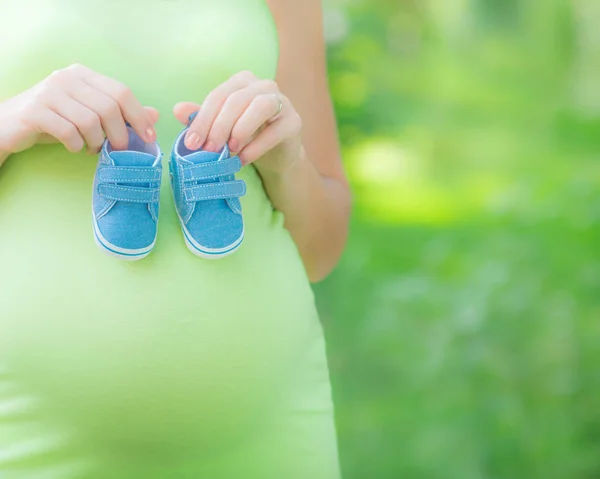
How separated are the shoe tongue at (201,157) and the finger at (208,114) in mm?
12

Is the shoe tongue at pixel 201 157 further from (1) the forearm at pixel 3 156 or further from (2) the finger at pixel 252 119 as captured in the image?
(1) the forearm at pixel 3 156

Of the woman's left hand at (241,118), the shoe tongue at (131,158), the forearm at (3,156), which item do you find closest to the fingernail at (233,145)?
the woman's left hand at (241,118)

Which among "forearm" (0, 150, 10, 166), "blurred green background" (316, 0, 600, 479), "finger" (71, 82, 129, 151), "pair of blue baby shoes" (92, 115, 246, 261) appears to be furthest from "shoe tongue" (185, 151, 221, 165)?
"blurred green background" (316, 0, 600, 479)

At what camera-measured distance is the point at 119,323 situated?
1034 millimetres

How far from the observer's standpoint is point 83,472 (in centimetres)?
108

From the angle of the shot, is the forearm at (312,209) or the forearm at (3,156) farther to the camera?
the forearm at (312,209)

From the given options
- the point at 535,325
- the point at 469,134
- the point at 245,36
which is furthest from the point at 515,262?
the point at 245,36

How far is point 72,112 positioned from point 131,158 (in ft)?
0.29

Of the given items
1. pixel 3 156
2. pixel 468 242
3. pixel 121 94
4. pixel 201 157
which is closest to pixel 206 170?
pixel 201 157

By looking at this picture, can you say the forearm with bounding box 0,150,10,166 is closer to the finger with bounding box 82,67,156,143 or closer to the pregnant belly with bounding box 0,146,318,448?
the pregnant belly with bounding box 0,146,318,448

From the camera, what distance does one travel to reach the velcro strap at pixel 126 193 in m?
1.01

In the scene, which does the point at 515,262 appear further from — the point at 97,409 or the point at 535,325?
the point at 97,409

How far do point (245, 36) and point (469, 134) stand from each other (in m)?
3.09

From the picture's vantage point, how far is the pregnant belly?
103cm
